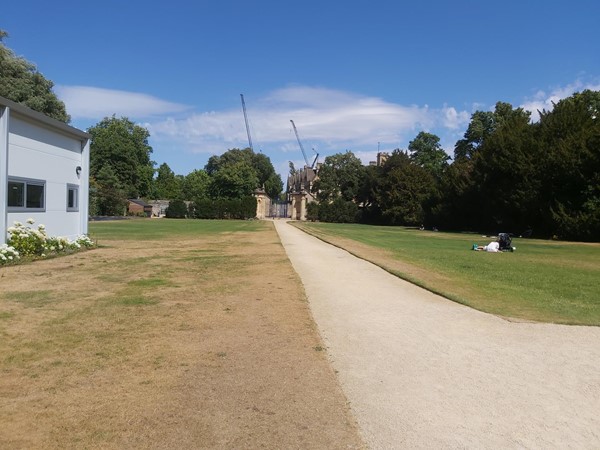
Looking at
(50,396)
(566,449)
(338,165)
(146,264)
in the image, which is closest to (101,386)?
(50,396)

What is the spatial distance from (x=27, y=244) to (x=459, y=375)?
46.7ft

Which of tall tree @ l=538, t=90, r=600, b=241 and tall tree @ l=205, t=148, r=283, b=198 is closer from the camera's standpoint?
tall tree @ l=538, t=90, r=600, b=241

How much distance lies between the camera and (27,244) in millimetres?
15805

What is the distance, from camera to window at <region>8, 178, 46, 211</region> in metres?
16.3

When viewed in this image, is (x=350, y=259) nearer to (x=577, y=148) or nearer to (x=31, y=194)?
(x=31, y=194)

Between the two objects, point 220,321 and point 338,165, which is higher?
point 338,165

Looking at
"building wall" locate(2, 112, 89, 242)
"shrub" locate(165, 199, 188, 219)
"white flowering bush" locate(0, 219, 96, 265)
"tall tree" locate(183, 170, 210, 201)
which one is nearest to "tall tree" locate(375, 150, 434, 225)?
"shrub" locate(165, 199, 188, 219)

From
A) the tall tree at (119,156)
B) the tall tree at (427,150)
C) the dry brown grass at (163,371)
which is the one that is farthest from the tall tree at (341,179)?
the dry brown grass at (163,371)

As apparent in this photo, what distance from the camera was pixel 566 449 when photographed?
12.6 ft

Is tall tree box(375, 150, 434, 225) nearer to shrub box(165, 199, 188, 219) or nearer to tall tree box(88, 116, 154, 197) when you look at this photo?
shrub box(165, 199, 188, 219)

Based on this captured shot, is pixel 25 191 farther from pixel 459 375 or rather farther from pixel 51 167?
pixel 459 375

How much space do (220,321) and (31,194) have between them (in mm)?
12712

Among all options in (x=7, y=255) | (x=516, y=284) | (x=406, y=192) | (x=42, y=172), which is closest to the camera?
(x=516, y=284)

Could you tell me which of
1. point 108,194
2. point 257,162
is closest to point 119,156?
point 108,194
